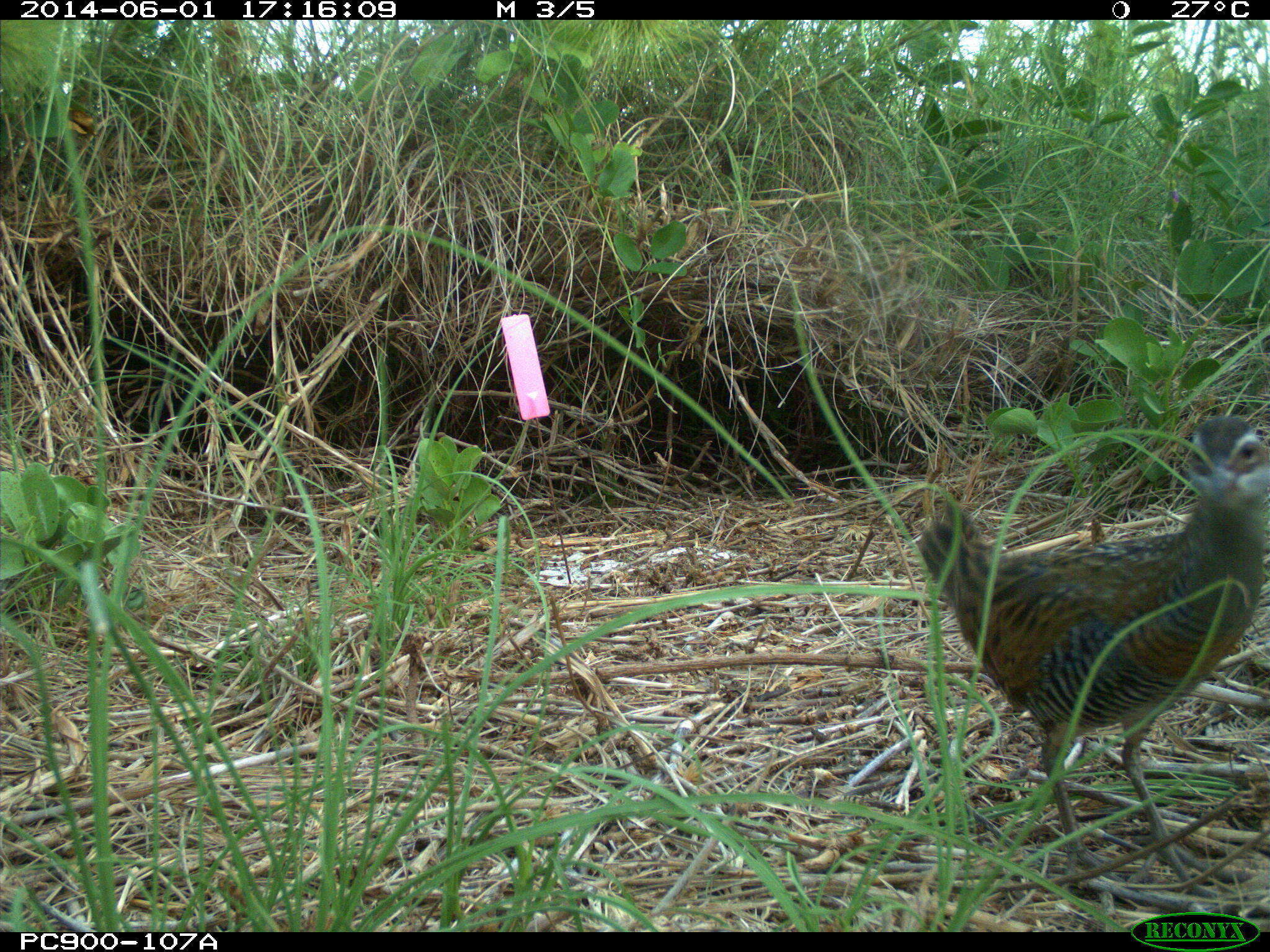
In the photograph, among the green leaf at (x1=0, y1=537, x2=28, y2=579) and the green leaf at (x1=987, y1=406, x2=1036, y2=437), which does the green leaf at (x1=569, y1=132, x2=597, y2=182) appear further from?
the green leaf at (x1=0, y1=537, x2=28, y2=579)

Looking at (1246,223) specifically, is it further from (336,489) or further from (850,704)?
(336,489)

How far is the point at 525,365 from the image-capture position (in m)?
2.03

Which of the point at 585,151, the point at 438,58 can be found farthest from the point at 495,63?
the point at 585,151

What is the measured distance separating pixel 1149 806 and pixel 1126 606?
0.92 feet

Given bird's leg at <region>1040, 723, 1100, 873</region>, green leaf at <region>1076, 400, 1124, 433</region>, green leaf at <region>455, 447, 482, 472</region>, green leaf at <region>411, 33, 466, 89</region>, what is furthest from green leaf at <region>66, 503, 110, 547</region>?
green leaf at <region>1076, 400, 1124, 433</region>

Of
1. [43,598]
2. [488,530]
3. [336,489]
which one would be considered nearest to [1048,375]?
[488,530]

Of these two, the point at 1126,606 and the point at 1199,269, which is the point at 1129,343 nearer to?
the point at 1199,269

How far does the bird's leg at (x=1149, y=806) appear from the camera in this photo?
1185 millimetres

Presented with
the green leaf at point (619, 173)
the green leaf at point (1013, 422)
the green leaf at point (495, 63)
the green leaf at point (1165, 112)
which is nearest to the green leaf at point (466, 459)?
the green leaf at point (619, 173)

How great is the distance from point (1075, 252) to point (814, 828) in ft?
6.53

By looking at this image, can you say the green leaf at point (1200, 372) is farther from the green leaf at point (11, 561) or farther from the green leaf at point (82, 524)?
the green leaf at point (11, 561)

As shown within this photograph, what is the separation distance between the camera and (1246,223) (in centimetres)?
236

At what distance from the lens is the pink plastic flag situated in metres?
2.02
